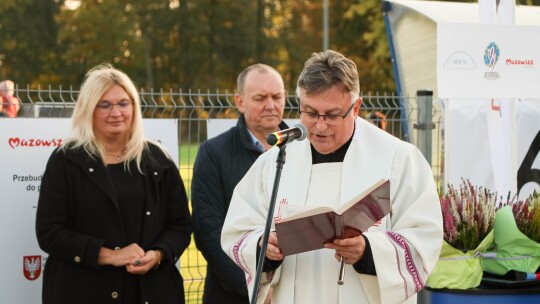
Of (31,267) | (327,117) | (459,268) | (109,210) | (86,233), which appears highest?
(327,117)

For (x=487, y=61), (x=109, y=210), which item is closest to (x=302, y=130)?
(x=109, y=210)

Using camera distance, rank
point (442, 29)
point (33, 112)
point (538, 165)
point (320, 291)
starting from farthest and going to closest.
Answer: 1. point (538, 165)
2. point (33, 112)
3. point (442, 29)
4. point (320, 291)

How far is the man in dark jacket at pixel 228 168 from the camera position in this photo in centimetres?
534

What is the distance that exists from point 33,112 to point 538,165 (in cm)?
445

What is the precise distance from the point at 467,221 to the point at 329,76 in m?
1.64

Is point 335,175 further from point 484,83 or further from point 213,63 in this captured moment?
point 213,63

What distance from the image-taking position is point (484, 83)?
5875 mm

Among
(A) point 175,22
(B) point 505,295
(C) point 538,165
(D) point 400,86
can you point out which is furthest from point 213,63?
(B) point 505,295

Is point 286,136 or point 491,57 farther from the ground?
point 491,57

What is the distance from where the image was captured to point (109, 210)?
17.2ft

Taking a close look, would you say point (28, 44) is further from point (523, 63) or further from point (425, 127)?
point (523, 63)

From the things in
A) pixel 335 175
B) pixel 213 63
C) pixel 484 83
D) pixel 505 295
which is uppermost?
pixel 213 63

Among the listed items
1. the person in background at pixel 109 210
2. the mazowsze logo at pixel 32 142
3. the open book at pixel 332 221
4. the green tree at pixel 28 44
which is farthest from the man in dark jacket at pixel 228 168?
the green tree at pixel 28 44

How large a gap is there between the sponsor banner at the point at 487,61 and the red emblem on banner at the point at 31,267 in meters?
2.81
